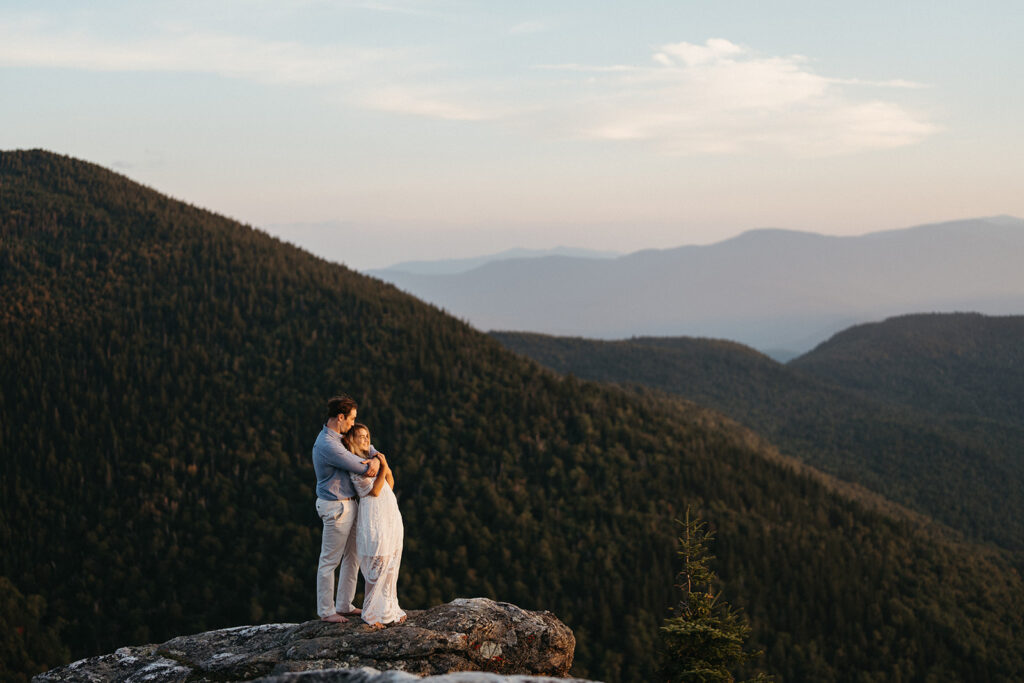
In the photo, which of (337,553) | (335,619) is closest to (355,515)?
(337,553)

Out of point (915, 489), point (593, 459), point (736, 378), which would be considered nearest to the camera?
point (593, 459)

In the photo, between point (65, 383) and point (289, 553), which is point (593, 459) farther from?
point (65, 383)

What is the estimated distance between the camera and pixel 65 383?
7281 cm

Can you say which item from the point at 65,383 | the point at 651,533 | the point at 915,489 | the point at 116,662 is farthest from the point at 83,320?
the point at 915,489

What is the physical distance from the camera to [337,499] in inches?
679

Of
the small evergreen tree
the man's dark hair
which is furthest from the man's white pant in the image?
the small evergreen tree

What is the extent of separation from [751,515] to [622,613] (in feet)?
83.1

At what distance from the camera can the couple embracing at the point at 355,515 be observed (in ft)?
55.7

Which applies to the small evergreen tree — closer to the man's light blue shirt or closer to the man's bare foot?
the man's bare foot

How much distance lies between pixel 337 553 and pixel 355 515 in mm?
962

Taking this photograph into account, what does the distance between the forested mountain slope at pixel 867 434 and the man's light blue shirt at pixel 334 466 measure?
421 feet

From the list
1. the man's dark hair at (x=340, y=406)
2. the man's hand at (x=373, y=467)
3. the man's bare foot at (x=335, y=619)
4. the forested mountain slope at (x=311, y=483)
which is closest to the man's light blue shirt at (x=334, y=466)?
the man's hand at (x=373, y=467)

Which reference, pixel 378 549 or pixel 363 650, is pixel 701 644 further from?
pixel 363 650

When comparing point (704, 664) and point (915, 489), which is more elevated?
point (704, 664)
